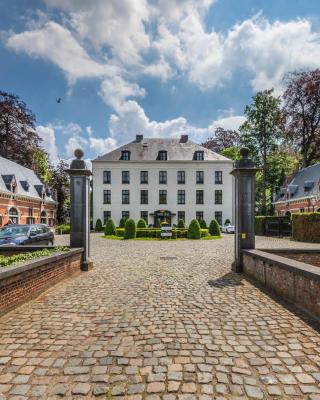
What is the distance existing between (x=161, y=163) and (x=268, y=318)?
3555cm

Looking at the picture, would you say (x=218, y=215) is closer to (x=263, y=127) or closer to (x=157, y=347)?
(x=263, y=127)

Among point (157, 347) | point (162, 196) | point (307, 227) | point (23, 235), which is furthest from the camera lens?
point (162, 196)

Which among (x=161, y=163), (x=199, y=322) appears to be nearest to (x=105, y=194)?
(x=161, y=163)

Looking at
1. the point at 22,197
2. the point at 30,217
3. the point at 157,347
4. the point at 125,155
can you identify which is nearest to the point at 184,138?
the point at 125,155

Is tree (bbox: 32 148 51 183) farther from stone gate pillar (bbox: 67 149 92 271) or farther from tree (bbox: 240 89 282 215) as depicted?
stone gate pillar (bbox: 67 149 92 271)

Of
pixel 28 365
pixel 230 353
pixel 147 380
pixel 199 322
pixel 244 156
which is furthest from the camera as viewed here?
pixel 244 156

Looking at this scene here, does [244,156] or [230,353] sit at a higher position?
[244,156]

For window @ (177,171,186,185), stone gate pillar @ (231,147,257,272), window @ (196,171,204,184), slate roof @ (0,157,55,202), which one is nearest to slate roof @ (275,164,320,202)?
window @ (196,171,204,184)

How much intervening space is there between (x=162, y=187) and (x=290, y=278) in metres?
34.6

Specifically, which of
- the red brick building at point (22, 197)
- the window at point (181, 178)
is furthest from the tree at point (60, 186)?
the window at point (181, 178)

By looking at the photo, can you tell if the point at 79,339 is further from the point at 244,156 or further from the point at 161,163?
the point at 161,163

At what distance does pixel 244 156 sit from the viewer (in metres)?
8.79

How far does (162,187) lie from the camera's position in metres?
39.9

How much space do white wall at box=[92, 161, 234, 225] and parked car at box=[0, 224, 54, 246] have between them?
2455 cm
